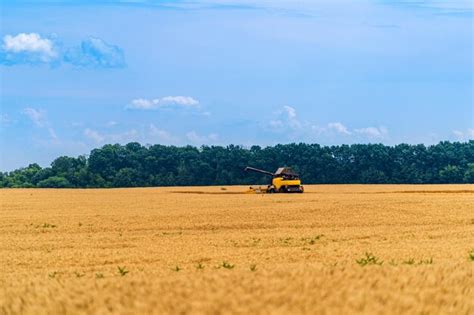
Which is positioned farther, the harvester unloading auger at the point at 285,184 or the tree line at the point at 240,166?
the tree line at the point at 240,166

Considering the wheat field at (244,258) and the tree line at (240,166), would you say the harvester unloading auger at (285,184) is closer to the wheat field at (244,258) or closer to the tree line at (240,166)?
the wheat field at (244,258)

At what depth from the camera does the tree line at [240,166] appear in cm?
11388

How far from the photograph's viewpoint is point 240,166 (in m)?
116

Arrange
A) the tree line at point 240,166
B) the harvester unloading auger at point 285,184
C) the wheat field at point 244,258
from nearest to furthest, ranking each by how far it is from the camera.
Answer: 1. the wheat field at point 244,258
2. the harvester unloading auger at point 285,184
3. the tree line at point 240,166

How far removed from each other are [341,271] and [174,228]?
25403mm

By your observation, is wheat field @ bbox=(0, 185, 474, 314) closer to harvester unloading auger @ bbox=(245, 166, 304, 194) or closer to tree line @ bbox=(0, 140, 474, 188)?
harvester unloading auger @ bbox=(245, 166, 304, 194)

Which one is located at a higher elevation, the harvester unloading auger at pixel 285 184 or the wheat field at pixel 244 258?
the harvester unloading auger at pixel 285 184

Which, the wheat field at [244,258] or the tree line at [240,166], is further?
the tree line at [240,166]

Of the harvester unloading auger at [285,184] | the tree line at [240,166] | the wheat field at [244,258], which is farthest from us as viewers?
the tree line at [240,166]

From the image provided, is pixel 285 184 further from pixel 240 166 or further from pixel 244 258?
pixel 240 166

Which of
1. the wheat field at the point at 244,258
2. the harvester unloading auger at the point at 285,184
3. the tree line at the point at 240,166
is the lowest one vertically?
the wheat field at the point at 244,258

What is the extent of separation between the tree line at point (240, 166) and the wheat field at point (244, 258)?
5525 cm

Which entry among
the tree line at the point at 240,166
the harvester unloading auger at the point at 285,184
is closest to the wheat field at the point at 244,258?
the harvester unloading auger at the point at 285,184

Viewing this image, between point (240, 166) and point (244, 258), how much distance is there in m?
94.3
